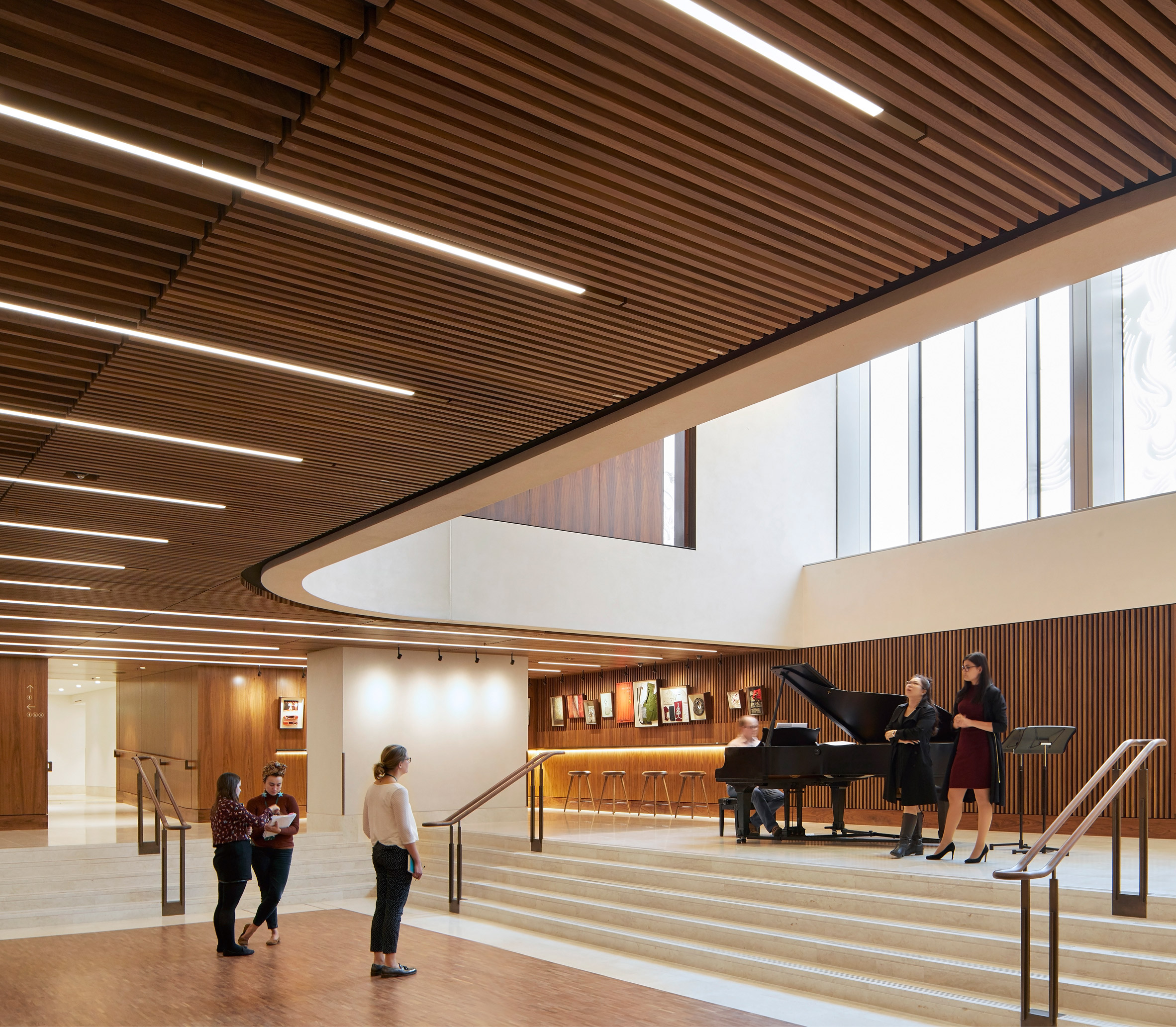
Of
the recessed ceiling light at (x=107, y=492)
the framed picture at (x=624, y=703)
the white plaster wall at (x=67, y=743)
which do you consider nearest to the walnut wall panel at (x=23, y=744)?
the framed picture at (x=624, y=703)

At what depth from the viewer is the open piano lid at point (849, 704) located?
33.2ft

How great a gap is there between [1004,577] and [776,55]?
11.5 meters

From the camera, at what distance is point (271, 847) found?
8.22 m

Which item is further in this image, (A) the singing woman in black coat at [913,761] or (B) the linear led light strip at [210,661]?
(B) the linear led light strip at [210,661]

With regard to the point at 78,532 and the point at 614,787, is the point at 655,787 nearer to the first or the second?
the point at 614,787

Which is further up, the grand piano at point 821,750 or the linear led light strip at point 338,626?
the linear led light strip at point 338,626

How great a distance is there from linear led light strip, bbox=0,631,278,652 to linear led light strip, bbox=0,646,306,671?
155cm

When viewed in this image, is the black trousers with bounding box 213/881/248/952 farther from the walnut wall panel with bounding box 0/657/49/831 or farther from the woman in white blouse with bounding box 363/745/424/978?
the walnut wall panel with bounding box 0/657/49/831

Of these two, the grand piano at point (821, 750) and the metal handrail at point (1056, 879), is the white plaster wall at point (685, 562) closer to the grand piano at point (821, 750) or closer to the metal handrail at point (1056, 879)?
the grand piano at point (821, 750)

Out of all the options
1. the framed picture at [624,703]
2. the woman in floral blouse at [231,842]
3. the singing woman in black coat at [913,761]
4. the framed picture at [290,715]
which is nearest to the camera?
the woman in floral blouse at [231,842]

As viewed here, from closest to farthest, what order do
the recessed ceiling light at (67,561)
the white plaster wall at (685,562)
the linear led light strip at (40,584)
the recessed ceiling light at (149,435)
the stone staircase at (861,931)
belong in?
the recessed ceiling light at (149,435)
the stone staircase at (861,931)
the recessed ceiling light at (67,561)
the linear led light strip at (40,584)
the white plaster wall at (685,562)

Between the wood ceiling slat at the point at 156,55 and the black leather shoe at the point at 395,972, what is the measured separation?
5.88m

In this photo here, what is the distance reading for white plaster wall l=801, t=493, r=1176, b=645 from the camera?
11.9m

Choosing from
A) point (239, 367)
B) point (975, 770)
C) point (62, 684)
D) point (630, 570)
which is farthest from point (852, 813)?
point (62, 684)
